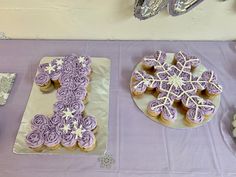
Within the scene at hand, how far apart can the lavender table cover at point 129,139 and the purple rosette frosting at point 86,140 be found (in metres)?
0.04

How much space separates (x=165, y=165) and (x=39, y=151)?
335 millimetres

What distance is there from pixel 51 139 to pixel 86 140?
9 centimetres

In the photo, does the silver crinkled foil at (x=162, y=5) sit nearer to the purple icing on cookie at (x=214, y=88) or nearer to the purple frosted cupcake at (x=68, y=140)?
the purple icing on cookie at (x=214, y=88)

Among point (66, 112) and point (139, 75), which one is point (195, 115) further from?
point (66, 112)

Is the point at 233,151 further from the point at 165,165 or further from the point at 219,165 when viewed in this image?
the point at 165,165

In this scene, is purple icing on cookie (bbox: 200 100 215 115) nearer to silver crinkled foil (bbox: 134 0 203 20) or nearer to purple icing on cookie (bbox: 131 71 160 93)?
purple icing on cookie (bbox: 131 71 160 93)

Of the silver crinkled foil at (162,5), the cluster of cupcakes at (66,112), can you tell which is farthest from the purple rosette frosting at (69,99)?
the silver crinkled foil at (162,5)

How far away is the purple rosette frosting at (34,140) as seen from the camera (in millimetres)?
636

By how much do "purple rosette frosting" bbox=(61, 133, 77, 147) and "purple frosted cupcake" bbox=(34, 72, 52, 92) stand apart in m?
0.20

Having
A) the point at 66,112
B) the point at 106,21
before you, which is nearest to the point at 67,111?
the point at 66,112

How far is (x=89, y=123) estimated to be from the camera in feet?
2.18

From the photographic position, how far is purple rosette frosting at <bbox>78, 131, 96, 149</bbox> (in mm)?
633

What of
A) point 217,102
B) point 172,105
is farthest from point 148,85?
point 217,102

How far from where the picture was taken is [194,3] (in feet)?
2.29
